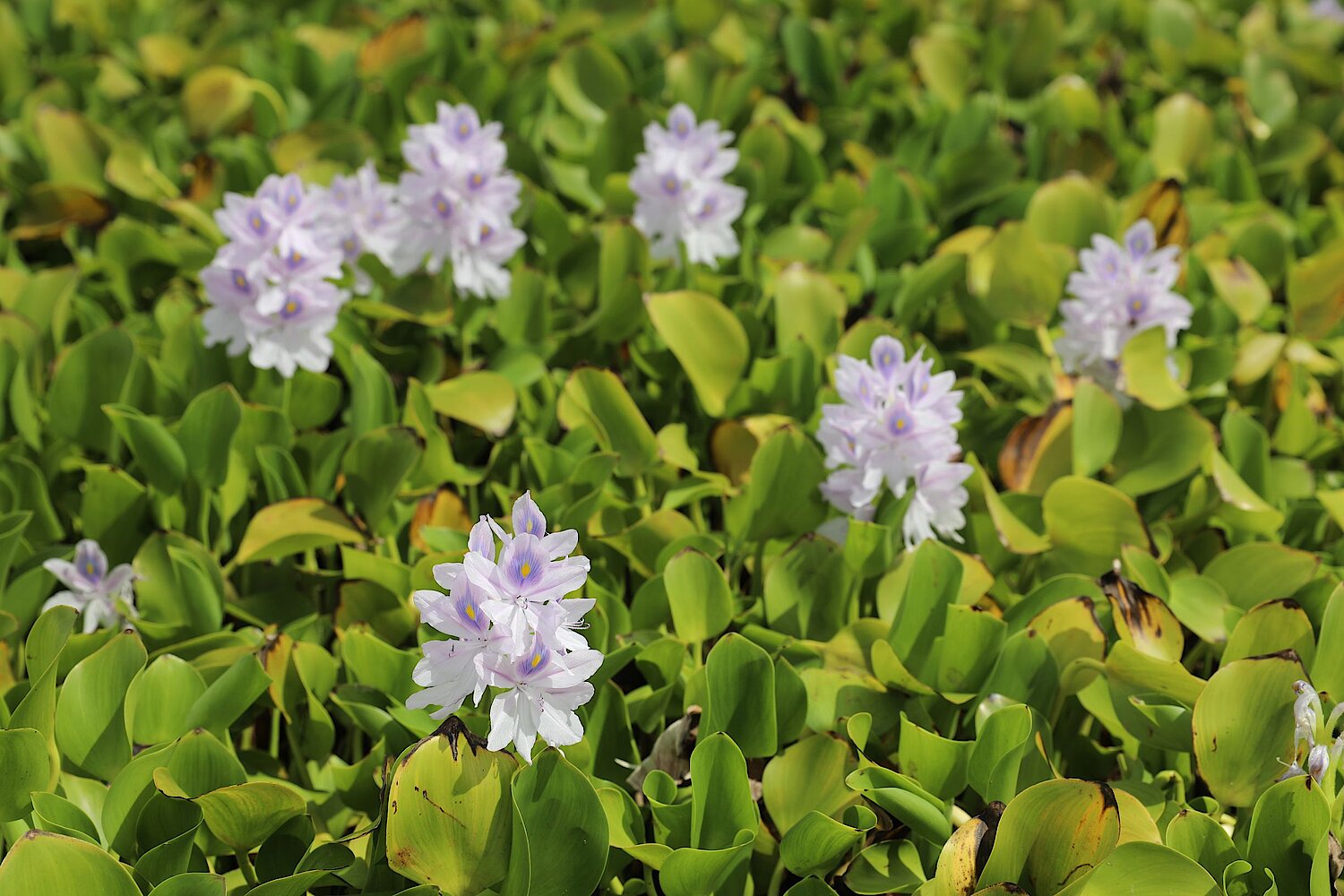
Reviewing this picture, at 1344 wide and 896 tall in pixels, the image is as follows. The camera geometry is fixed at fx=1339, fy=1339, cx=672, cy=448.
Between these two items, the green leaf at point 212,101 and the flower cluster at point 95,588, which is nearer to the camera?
the flower cluster at point 95,588

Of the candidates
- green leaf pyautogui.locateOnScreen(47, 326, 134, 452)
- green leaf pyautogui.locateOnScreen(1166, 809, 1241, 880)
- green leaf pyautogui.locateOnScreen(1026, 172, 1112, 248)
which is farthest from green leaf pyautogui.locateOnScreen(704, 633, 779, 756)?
green leaf pyautogui.locateOnScreen(1026, 172, 1112, 248)

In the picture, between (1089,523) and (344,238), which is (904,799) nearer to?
(1089,523)

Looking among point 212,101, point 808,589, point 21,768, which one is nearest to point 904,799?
point 808,589

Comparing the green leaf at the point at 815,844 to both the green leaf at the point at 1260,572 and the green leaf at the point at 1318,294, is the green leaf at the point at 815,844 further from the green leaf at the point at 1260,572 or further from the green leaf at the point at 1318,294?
the green leaf at the point at 1318,294

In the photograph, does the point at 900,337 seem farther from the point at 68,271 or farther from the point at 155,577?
the point at 68,271

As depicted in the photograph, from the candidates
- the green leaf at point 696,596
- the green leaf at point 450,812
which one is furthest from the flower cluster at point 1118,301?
the green leaf at point 450,812

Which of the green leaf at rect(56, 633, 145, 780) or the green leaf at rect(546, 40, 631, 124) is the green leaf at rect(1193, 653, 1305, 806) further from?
the green leaf at rect(546, 40, 631, 124)
